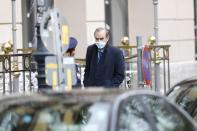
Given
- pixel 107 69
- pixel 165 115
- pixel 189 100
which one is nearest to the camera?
pixel 165 115

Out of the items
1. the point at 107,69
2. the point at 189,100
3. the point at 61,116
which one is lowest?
the point at 189,100

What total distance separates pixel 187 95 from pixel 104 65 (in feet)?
5.16

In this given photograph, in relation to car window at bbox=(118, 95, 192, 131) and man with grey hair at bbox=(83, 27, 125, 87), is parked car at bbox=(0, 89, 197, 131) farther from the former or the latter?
man with grey hair at bbox=(83, 27, 125, 87)

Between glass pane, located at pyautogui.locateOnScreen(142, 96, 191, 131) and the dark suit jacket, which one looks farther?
the dark suit jacket

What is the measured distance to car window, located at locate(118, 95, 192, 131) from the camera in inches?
203

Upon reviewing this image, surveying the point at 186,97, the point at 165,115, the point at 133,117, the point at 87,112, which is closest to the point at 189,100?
the point at 186,97

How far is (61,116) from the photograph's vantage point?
16.8 feet

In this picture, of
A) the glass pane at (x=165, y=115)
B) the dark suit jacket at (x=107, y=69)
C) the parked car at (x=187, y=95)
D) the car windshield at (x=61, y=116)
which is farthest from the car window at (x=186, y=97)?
the car windshield at (x=61, y=116)

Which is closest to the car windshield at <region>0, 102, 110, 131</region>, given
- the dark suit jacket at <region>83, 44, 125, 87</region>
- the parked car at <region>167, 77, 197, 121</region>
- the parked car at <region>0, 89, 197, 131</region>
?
the parked car at <region>0, 89, 197, 131</region>

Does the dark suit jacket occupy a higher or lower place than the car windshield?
higher

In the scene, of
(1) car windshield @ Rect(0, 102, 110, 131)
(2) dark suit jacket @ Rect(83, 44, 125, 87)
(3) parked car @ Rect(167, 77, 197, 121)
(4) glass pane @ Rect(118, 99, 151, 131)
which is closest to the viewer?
(1) car windshield @ Rect(0, 102, 110, 131)

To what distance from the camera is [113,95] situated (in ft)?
17.0

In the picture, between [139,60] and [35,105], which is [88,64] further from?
[35,105]

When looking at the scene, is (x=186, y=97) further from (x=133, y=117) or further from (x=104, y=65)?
(x=133, y=117)
